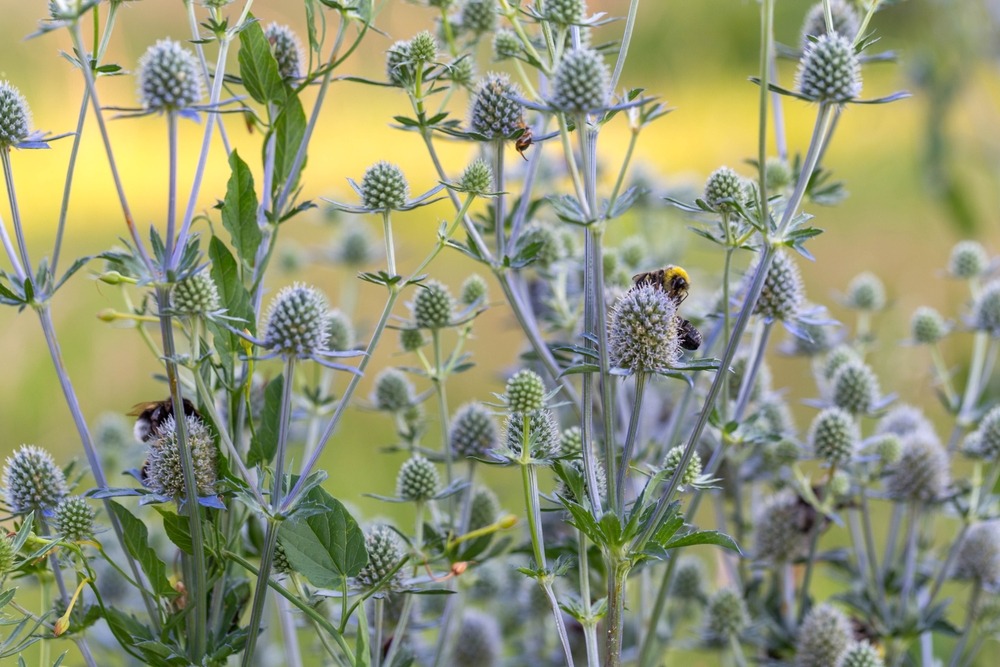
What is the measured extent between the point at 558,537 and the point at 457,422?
1.13 feet

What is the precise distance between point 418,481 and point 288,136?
1.77 feet

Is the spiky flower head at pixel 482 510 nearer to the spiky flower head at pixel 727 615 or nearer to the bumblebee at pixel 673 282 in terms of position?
the spiky flower head at pixel 727 615

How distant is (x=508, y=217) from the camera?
1.61 meters

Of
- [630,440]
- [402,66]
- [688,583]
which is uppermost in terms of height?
[402,66]

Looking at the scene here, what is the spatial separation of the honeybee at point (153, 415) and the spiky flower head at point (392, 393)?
1.51 ft

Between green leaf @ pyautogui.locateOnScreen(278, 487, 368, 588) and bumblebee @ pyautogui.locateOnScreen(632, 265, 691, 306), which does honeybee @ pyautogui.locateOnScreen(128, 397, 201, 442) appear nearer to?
green leaf @ pyautogui.locateOnScreen(278, 487, 368, 588)

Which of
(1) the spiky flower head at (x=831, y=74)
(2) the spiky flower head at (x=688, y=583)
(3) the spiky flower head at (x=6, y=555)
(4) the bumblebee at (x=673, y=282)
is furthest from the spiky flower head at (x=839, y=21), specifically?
(3) the spiky flower head at (x=6, y=555)

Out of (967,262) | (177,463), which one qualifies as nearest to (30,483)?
(177,463)

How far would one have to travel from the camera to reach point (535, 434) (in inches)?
48.2

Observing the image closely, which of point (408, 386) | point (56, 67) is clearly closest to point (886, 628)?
point (408, 386)

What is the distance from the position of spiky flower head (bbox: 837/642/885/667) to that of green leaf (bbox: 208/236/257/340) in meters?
1.03

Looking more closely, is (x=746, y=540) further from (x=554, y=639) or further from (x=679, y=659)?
(x=679, y=659)

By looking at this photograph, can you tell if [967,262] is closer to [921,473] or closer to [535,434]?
[921,473]

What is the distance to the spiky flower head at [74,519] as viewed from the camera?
1.22 m
